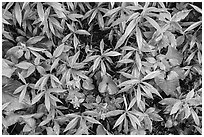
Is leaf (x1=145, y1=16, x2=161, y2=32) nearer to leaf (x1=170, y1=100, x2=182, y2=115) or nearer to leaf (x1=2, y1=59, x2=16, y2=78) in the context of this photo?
leaf (x1=170, y1=100, x2=182, y2=115)

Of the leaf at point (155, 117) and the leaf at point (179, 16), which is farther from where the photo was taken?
the leaf at point (155, 117)

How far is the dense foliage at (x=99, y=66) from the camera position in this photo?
2021 mm

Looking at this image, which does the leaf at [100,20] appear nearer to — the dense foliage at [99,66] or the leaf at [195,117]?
the dense foliage at [99,66]

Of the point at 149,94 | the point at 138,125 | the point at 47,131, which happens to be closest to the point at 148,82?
the point at 149,94

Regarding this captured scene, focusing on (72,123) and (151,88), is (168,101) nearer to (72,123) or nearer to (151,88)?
(151,88)

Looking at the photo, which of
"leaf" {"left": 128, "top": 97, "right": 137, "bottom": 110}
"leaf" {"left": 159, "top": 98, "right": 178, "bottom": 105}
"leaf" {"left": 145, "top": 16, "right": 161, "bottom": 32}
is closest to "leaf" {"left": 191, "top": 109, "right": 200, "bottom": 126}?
"leaf" {"left": 159, "top": 98, "right": 178, "bottom": 105}

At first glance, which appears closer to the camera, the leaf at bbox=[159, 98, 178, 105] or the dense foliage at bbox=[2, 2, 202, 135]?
the dense foliage at bbox=[2, 2, 202, 135]

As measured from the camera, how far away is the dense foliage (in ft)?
6.63

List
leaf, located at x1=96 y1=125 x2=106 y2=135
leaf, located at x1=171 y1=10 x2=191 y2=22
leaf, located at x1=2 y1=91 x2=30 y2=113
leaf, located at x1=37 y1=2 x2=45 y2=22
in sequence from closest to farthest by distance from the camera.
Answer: leaf, located at x1=37 y1=2 x2=45 y2=22
leaf, located at x1=171 y1=10 x2=191 y2=22
leaf, located at x1=2 y1=91 x2=30 y2=113
leaf, located at x1=96 y1=125 x2=106 y2=135

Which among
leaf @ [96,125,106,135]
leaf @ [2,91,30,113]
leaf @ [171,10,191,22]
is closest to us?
leaf @ [171,10,191,22]

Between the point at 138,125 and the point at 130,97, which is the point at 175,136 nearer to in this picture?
the point at 138,125

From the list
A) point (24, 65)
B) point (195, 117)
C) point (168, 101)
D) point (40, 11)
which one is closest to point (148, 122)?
point (168, 101)

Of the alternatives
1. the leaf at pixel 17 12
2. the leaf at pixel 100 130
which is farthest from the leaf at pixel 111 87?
the leaf at pixel 17 12

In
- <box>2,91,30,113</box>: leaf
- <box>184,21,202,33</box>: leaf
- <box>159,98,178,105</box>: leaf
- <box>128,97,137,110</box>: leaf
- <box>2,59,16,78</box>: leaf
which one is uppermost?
<box>184,21,202,33</box>: leaf
